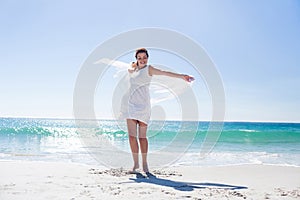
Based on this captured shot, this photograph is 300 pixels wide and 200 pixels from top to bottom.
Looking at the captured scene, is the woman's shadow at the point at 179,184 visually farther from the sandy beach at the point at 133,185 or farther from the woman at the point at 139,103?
the woman at the point at 139,103

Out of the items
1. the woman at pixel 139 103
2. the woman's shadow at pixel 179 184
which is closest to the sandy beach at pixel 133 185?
the woman's shadow at pixel 179 184

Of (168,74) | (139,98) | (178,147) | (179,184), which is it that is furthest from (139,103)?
(178,147)

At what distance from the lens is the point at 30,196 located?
2.76m

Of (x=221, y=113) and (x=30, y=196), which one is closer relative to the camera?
(x=30, y=196)

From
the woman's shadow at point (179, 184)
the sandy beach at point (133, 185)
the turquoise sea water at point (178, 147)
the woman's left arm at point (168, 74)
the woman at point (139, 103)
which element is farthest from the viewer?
the turquoise sea water at point (178, 147)

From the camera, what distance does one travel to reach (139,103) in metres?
4.38

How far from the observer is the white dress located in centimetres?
434

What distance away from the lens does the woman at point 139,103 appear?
4.34 metres

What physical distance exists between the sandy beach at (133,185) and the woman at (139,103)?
0.45 metres

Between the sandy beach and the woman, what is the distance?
453mm

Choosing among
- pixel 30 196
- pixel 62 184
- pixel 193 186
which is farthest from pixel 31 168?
pixel 193 186

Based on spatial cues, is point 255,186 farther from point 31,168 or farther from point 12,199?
point 31,168

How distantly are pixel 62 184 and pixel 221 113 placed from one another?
269 centimetres

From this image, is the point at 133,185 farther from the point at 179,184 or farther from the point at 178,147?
the point at 178,147
